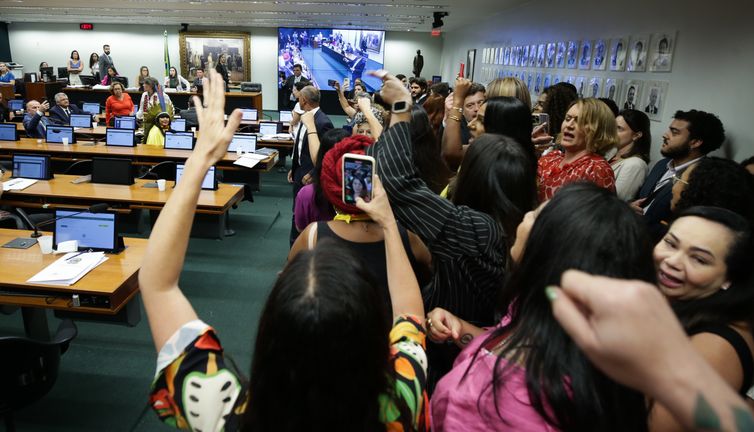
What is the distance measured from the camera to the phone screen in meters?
1.36

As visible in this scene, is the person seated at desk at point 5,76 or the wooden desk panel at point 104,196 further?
the person seated at desk at point 5,76

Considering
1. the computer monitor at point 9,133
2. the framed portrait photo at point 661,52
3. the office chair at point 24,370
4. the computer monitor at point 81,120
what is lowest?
the office chair at point 24,370

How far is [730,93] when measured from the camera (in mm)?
3340

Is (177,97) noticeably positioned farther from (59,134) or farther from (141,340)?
(141,340)

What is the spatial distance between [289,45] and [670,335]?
17519 mm

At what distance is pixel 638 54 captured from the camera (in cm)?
461

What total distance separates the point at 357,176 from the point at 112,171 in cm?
432

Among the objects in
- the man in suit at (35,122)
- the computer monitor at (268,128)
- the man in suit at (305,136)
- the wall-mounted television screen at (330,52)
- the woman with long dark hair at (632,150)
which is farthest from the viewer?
the wall-mounted television screen at (330,52)

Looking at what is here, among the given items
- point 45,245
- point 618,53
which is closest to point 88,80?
point 45,245

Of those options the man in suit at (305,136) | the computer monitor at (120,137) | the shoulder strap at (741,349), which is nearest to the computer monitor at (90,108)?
the computer monitor at (120,137)

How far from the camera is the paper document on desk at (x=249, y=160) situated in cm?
555

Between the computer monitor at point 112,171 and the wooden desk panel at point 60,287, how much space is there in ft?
6.35

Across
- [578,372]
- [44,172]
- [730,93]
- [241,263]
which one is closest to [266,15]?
[44,172]

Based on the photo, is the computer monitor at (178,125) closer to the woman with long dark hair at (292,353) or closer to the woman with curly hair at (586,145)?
the woman with curly hair at (586,145)
